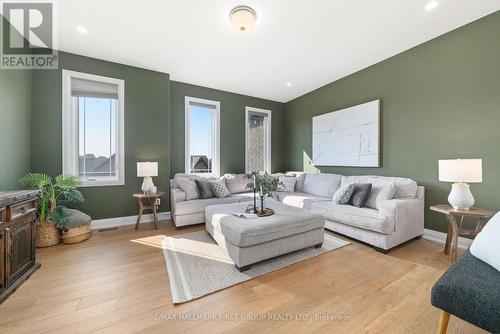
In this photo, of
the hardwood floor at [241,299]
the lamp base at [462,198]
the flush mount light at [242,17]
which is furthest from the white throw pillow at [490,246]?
the flush mount light at [242,17]

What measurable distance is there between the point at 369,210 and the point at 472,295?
6.10 feet

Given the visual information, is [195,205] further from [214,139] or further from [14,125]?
[14,125]

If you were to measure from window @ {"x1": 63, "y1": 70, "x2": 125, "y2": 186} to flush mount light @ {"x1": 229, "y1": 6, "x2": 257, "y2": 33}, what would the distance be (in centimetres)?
244

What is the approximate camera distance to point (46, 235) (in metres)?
2.64

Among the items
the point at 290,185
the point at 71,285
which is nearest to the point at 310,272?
the point at 71,285

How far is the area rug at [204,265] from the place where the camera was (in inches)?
70.4

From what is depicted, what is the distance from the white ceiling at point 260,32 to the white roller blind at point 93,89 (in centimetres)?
43

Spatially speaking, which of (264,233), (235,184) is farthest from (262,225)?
(235,184)

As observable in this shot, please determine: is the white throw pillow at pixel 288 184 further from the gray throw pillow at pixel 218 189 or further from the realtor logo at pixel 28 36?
the realtor logo at pixel 28 36

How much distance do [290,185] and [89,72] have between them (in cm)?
426

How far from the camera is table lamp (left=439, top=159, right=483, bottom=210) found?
2.17 meters

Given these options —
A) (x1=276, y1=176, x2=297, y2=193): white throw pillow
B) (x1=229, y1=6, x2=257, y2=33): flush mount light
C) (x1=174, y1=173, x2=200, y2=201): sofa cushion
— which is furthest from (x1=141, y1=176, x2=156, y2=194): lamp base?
(x1=229, y1=6, x2=257, y2=33): flush mount light

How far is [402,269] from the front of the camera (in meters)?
2.11

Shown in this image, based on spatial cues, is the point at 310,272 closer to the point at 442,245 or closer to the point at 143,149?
the point at 442,245
